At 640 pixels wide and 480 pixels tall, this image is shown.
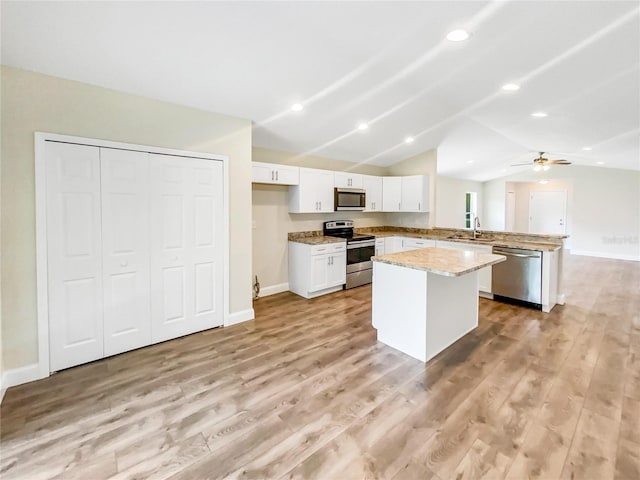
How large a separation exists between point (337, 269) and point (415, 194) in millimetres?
2272

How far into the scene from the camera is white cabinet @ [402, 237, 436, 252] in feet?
18.3

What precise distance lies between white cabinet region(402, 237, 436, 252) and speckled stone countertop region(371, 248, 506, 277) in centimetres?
193

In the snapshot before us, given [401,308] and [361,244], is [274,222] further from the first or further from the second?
[401,308]

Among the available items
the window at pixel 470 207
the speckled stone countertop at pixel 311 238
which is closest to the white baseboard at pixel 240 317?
the speckled stone countertop at pixel 311 238

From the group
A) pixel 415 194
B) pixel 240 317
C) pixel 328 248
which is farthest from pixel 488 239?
pixel 240 317

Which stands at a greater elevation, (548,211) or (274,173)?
(274,173)

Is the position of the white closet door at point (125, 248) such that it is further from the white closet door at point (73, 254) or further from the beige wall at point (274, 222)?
the beige wall at point (274, 222)

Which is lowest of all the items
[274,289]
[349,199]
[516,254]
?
[274,289]

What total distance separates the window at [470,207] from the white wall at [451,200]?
6.7 inches

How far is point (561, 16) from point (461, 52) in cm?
72

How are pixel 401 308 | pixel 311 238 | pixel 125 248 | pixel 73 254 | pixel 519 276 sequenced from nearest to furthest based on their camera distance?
pixel 73 254
pixel 125 248
pixel 401 308
pixel 519 276
pixel 311 238

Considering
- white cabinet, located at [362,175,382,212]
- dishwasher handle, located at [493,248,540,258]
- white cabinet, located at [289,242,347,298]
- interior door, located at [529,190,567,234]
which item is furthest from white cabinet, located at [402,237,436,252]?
interior door, located at [529,190,567,234]

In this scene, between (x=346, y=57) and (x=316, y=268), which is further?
(x=316, y=268)

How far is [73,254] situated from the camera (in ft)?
8.98
